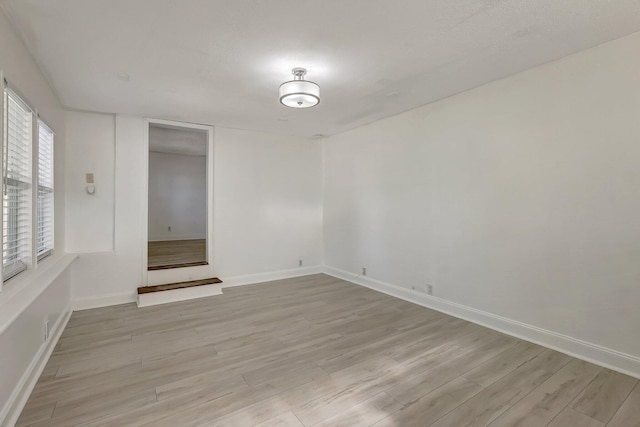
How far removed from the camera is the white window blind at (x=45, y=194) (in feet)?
9.96

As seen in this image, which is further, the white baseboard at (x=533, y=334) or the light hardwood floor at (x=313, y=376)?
the white baseboard at (x=533, y=334)

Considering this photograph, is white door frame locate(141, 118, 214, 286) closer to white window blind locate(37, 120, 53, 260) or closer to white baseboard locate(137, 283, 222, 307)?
white baseboard locate(137, 283, 222, 307)

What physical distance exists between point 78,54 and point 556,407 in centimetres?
441

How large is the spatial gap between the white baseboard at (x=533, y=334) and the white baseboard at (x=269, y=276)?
5.46ft

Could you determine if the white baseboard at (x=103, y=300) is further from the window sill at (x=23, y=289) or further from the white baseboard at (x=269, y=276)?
the white baseboard at (x=269, y=276)

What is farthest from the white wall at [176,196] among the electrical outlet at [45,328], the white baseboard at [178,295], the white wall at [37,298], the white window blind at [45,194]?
the electrical outlet at [45,328]

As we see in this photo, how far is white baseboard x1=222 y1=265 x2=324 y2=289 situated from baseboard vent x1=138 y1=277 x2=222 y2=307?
0.27m

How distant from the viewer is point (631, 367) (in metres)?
2.33

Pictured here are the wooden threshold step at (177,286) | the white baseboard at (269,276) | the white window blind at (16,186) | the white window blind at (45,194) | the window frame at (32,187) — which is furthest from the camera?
the white baseboard at (269,276)

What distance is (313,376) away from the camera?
7.68 feet

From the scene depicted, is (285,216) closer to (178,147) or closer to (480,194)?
(480,194)

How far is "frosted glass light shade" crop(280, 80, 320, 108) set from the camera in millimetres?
2707

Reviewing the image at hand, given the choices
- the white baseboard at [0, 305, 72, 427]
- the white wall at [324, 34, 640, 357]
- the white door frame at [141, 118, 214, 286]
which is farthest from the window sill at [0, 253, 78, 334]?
the white wall at [324, 34, 640, 357]

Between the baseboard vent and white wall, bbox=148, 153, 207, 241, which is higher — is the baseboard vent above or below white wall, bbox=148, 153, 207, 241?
below
